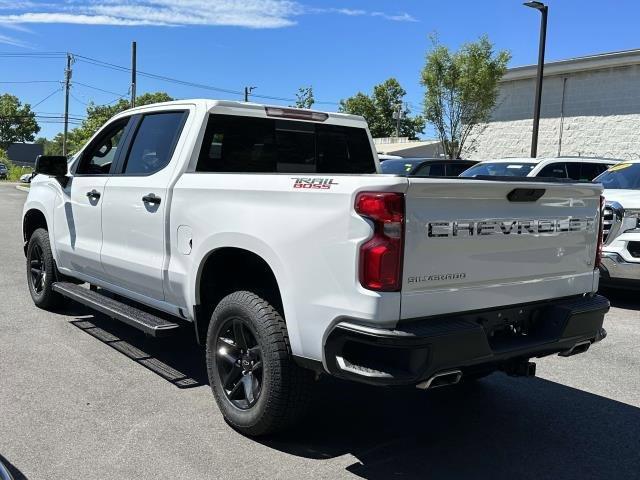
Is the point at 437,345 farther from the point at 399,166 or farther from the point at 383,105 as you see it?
the point at 383,105

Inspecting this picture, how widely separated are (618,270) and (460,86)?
15916 millimetres

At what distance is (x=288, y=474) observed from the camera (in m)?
3.34

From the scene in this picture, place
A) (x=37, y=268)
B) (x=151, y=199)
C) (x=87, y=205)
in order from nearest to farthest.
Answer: (x=151, y=199) < (x=87, y=205) < (x=37, y=268)

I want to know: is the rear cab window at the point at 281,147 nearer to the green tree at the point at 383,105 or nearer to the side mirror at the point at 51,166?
the side mirror at the point at 51,166

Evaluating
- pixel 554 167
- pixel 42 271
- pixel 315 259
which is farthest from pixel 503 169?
pixel 315 259

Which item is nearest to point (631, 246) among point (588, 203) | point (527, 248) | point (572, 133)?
point (588, 203)

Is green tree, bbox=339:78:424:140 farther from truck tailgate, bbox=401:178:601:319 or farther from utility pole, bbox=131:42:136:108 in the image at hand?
truck tailgate, bbox=401:178:601:319

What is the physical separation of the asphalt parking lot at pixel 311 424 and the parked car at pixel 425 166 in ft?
25.3

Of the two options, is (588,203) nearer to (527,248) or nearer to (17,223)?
(527,248)

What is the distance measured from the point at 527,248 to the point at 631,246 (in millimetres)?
4530

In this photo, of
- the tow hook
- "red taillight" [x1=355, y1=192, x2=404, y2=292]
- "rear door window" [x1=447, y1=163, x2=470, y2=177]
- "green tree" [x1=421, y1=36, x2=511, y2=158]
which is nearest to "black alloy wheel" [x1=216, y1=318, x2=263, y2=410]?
"red taillight" [x1=355, y1=192, x2=404, y2=292]

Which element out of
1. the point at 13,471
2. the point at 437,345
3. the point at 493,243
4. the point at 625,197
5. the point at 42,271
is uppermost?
the point at 625,197

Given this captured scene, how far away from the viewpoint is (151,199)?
447 centimetres

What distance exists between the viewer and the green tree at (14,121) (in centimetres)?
9500
